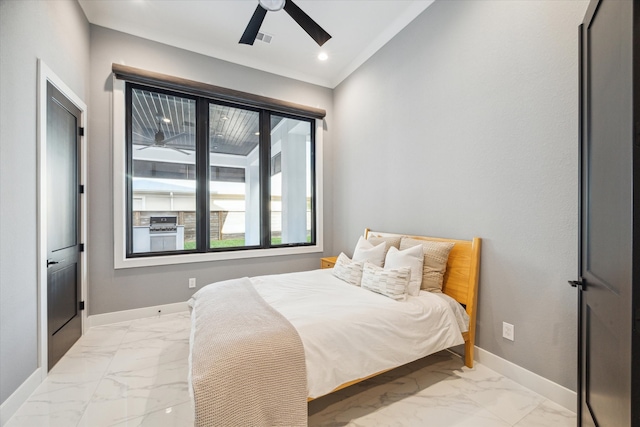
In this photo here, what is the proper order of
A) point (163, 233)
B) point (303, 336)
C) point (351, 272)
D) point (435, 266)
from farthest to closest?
point (163, 233), point (351, 272), point (435, 266), point (303, 336)

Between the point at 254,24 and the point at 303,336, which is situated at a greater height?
the point at 254,24

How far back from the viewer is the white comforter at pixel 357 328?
4.99 feet

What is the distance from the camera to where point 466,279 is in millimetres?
2221

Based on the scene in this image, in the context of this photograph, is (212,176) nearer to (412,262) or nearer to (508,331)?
(412,262)

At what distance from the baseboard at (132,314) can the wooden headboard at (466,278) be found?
3.06m

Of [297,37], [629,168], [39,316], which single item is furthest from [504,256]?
[39,316]

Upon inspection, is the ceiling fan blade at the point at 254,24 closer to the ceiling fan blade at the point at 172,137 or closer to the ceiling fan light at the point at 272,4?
the ceiling fan light at the point at 272,4

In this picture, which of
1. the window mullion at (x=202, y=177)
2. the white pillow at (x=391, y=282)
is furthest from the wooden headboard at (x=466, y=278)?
the window mullion at (x=202, y=177)

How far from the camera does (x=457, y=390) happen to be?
6.16 ft

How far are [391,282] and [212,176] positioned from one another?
274 cm

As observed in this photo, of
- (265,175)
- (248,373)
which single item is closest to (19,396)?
(248,373)

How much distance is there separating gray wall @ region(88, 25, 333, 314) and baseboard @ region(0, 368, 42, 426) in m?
1.15

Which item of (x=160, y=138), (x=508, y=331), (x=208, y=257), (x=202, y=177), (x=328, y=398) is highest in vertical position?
(x=160, y=138)

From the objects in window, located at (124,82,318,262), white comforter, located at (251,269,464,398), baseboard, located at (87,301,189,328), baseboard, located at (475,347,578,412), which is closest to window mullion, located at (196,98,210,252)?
window, located at (124,82,318,262)
